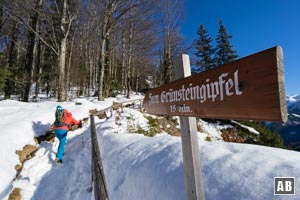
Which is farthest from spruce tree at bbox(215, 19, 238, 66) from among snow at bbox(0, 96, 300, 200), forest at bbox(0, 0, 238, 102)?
snow at bbox(0, 96, 300, 200)

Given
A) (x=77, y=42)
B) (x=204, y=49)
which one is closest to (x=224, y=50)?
(x=204, y=49)

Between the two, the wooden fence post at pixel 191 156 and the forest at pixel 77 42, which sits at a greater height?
the forest at pixel 77 42

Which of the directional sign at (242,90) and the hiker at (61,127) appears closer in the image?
the directional sign at (242,90)

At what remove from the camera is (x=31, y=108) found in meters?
10.5

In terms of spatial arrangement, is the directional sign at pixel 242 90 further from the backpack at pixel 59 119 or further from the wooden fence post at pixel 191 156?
the backpack at pixel 59 119

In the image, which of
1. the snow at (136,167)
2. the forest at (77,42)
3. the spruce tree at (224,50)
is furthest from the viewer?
the spruce tree at (224,50)

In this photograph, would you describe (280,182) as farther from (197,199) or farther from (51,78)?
Answer: (51,78)

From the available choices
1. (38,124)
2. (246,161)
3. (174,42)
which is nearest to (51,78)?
(174,42)

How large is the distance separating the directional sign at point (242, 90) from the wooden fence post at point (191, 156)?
0.25 m

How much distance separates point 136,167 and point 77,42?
29256 mm

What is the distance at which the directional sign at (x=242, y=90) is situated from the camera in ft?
3.41

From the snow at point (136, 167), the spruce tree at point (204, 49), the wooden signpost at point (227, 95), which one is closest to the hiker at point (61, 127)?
the snow at point (136, 167)

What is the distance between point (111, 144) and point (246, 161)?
3.92 meters

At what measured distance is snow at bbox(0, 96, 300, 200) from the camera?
2217 mm
